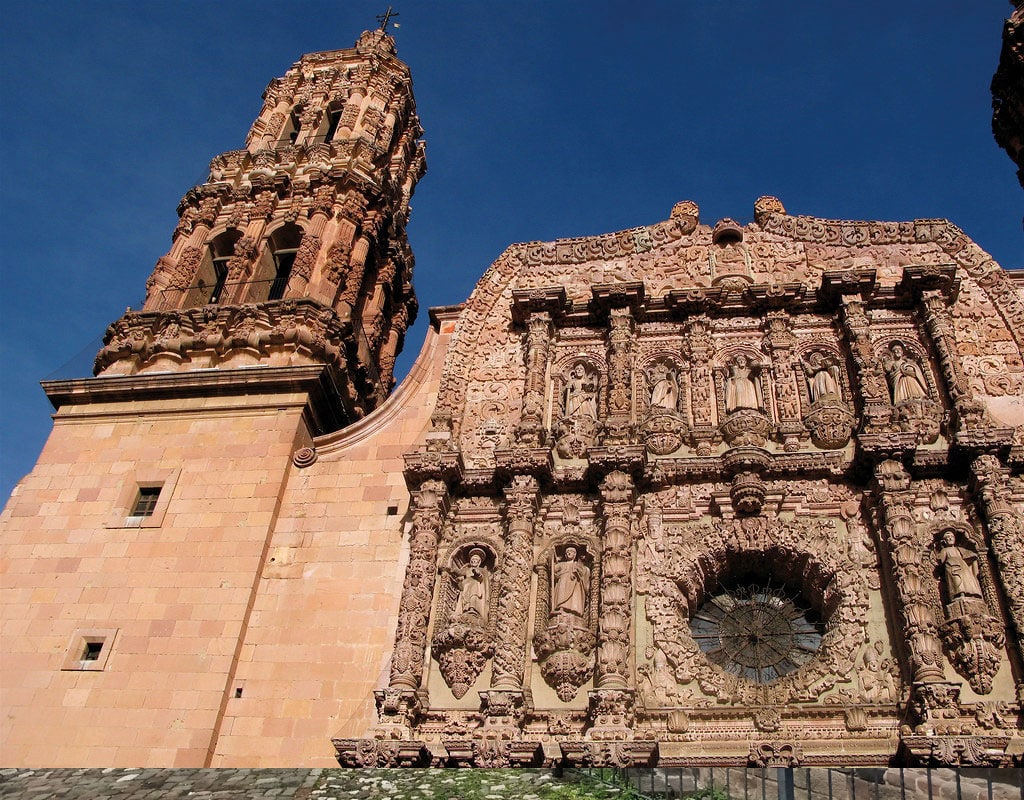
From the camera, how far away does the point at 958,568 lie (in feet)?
41.3

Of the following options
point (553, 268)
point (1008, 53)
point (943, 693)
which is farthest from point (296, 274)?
point (1008, 53)

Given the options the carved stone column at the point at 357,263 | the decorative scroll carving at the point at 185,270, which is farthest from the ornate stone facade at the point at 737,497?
the decorative scroll carving at the point at 185,270

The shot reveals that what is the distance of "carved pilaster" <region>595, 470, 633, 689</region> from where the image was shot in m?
12.2

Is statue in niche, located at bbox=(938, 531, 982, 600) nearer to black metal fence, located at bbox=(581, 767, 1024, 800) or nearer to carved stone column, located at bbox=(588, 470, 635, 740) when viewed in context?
carved stone column, located at bbox=(588, 470, 635, 740)

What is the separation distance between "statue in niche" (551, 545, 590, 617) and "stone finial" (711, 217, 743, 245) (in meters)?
6.95

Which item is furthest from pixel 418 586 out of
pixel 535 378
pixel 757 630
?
pixel 757 630

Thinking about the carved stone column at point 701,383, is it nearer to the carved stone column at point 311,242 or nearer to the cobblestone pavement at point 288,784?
the cobblestone pavement at point 288,784

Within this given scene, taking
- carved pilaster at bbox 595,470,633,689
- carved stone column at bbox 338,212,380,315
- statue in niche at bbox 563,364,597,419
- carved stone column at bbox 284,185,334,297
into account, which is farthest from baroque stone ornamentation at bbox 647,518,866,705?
carved stone column at bbox 284,185,334,297

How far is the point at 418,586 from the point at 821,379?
688 centimetres

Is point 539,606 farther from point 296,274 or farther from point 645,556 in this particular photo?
point 296,274

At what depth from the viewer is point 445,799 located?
371 inches

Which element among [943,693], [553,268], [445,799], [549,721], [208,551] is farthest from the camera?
[553,268]

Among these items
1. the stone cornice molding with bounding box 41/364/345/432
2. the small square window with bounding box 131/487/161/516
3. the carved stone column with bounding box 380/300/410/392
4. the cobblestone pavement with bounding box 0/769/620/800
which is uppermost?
the carved stone column with bounding box 380/300/410/392

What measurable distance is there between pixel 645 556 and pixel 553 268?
6288 mm
